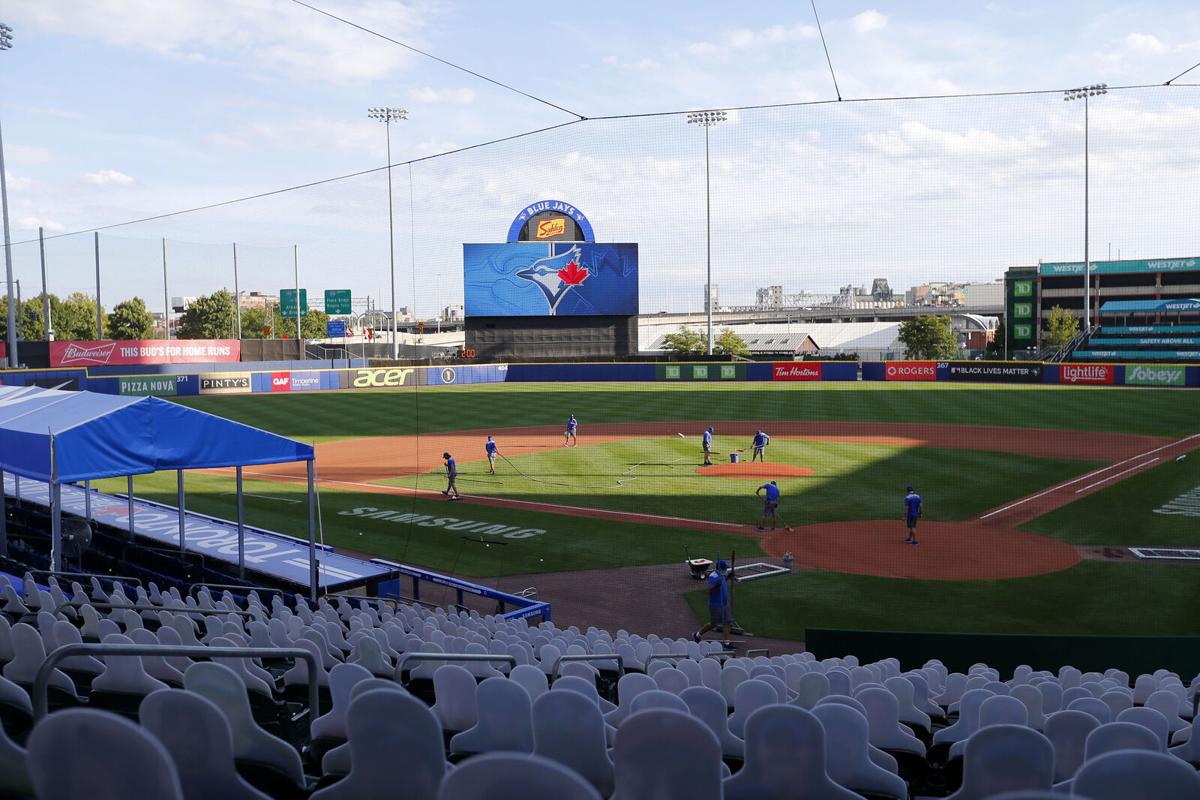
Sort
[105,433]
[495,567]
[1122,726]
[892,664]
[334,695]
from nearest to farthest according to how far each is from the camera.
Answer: [1122,726] → [334,695] → [892,664] → [105,433] → [495,567]

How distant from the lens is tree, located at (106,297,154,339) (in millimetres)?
83125

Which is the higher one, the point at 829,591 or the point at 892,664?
the point at 892,664

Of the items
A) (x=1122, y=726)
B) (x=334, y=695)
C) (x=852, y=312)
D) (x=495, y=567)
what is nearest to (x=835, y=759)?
(x=1122, y=726)

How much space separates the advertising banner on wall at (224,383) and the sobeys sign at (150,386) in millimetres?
1878

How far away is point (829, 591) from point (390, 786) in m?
13.2

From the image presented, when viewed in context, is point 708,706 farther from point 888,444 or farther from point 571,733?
point 888,444

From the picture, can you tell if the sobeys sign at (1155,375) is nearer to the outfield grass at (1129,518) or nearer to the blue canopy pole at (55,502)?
the outfield grass at (1129,518)

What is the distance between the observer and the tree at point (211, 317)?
3597 inches

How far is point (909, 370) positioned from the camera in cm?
5609

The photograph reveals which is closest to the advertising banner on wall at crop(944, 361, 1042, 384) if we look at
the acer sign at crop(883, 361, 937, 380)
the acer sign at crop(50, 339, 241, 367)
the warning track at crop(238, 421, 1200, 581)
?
the acer sign at crop(883, 361, 937, 380)

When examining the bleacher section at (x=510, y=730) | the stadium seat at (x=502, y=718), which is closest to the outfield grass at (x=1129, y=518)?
the bleacher section at (x=510, y=730)

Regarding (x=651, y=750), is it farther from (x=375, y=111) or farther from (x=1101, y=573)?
(x=375, y=111)

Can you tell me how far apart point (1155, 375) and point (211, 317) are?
83.3 metres

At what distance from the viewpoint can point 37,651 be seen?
490cm
